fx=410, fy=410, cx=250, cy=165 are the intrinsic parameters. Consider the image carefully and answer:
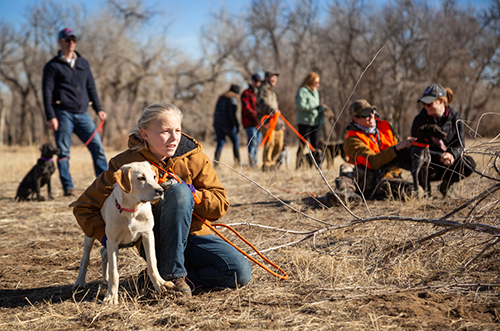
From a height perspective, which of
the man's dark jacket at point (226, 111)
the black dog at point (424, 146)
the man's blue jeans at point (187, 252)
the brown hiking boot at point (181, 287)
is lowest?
the brown hiking boot at point (181, 287)

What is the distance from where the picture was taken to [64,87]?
6.44m

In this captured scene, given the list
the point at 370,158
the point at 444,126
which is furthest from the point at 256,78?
the point at 444,126

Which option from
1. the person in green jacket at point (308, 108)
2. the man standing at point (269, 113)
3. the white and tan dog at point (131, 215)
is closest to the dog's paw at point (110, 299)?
the white and tan dog at point (131, 215)

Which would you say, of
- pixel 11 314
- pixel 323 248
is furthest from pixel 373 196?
pixel 11 314

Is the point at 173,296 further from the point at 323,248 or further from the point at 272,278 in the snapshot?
the point at 323,248

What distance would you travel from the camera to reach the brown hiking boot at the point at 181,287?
270cm

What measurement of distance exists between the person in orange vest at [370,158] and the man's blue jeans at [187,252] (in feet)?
7.98

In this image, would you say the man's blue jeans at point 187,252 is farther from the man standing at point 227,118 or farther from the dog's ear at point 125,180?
the man standing at point 227,118

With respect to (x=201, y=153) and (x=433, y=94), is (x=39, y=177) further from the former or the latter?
(x=433, y=94)

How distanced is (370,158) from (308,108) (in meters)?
3.23

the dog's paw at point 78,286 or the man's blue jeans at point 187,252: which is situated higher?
the man's blue jeans at point 187,252

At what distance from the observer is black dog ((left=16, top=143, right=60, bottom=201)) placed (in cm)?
689

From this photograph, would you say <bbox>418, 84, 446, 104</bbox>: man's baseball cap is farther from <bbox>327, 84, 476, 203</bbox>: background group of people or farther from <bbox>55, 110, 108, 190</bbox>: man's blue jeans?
<bbox>55, 110, 108, 190</bbox>: man's blue jeans

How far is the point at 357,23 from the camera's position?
2167cm
